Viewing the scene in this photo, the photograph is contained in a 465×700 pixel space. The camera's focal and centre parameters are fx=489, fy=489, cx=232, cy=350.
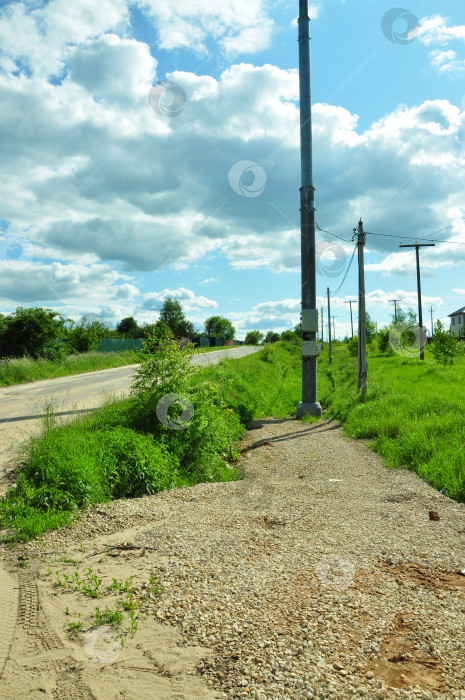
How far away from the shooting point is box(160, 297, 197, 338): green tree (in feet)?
273

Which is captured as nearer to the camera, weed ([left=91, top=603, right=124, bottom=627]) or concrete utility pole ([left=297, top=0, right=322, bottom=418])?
weed ([left=91, top=603, right=124, bottom=627])

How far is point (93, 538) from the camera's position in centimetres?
503

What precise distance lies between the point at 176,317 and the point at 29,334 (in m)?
59.1

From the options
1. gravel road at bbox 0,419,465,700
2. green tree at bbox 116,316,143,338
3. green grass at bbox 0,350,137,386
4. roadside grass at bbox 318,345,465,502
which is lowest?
gravel road at bbox 0,419,465,700

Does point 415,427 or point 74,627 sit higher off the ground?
point 415,427

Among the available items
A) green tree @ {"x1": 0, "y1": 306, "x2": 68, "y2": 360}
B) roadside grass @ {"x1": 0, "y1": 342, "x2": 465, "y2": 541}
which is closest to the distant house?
green tree @ {"x1": 0, "y1": 306, "x2": 68, "y2": 360}

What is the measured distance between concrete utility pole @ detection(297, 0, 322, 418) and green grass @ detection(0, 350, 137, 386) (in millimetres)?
6101

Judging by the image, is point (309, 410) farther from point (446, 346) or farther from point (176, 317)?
point (176, 317)

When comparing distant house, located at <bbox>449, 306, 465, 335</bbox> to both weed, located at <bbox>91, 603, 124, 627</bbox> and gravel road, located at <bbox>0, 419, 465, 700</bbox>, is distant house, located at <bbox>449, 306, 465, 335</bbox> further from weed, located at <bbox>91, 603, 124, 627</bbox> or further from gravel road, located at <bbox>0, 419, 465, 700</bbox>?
weed, located at <bbox>91, 603, 124, 627</bbox>

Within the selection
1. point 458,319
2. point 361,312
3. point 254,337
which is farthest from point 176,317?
point 361,312

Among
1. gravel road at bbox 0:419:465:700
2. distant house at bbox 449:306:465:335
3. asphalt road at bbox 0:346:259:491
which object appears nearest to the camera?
gravel road at bbox 0:419:465:700

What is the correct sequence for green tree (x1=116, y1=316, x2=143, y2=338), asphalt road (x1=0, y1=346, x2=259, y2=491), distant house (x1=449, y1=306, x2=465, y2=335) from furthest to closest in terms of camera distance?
distant house (x1=449, y1=306, x2=465, y2=335) → green tree (x1=116, y1=316, x2=143, y2=338) → asphalt road (x1=0, y1=346, x2=259, y2=491)

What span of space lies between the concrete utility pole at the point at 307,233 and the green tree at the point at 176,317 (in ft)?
219

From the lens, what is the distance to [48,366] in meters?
25.1
